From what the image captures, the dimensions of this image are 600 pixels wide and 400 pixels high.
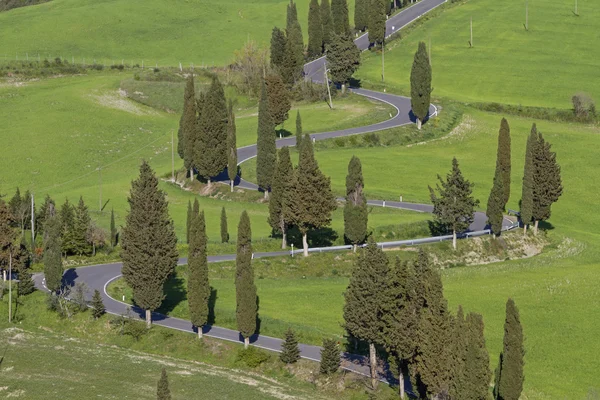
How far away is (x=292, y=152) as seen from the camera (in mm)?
134125

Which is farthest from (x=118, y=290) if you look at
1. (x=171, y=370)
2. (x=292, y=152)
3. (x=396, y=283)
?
(x=292, y=152)

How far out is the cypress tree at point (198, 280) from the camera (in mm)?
75688

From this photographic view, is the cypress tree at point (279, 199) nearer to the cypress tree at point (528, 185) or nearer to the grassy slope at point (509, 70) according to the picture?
the cypress tree at point (528, 185)

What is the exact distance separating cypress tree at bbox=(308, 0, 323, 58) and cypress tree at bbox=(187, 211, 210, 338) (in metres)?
117

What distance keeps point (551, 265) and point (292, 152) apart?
146 ft

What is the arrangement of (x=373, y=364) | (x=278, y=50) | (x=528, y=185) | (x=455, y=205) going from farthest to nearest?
(x=278, y=50) < (x=528, y=185) < (x=455, y=205) < (x=373, y=364)

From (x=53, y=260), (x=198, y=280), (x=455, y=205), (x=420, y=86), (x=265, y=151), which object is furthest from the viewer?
(x=420, y=86)

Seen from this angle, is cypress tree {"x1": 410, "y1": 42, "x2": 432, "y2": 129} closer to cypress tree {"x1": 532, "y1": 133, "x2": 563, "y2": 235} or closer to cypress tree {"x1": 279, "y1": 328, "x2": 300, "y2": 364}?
cypress tree {"x1": 532, "y1": 133, "x2": 563, "y2": 235}

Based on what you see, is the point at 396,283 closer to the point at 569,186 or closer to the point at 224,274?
the point at 224,274

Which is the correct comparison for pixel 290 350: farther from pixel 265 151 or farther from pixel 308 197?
pixel 265 151

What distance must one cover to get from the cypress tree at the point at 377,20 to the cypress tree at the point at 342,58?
23.4 m

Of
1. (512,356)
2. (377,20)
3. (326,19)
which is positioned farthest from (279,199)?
(377,20)

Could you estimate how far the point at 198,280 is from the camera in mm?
76312

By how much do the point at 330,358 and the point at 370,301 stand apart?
448cm
